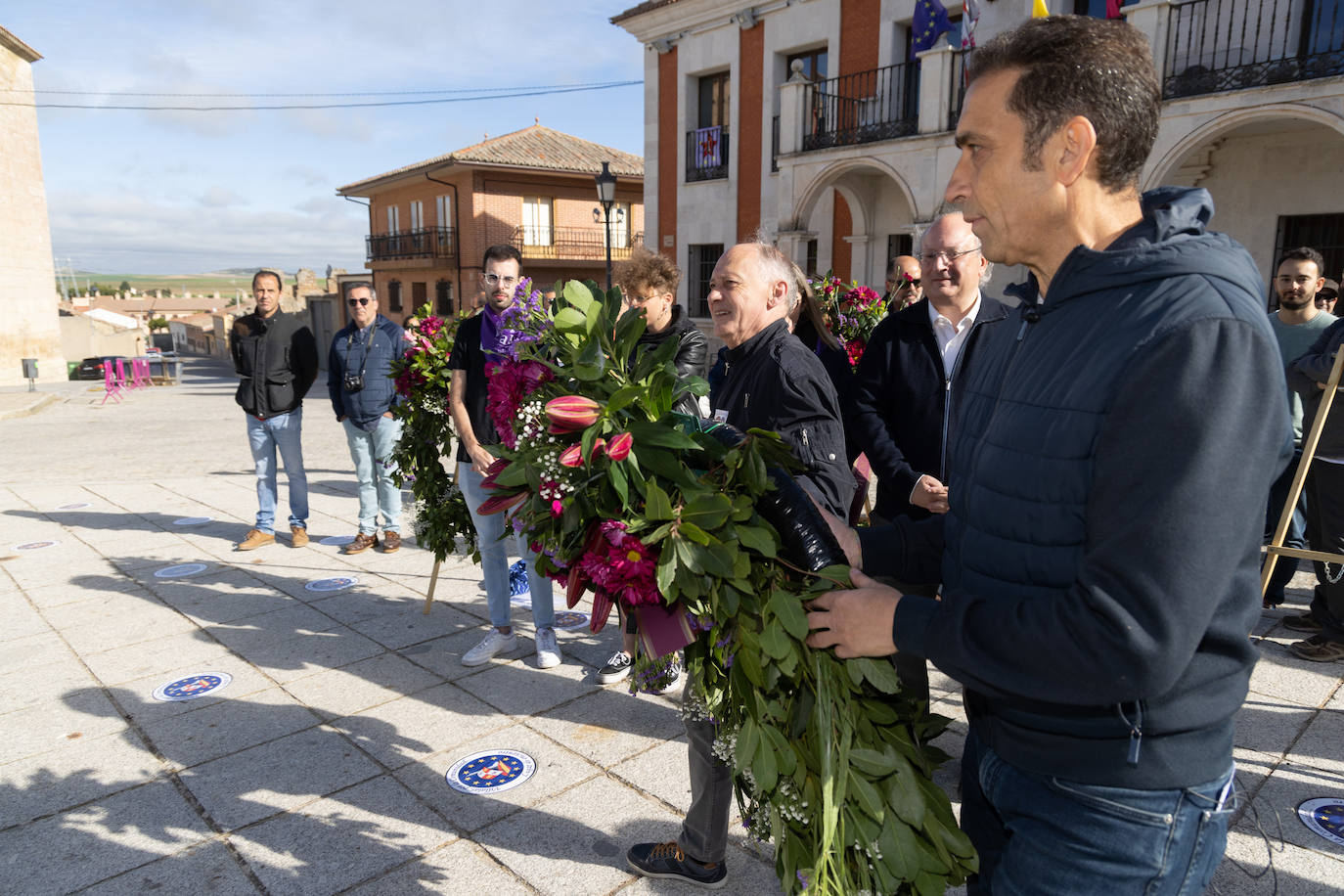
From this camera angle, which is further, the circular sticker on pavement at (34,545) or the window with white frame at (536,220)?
the window with white frame at (536,220)

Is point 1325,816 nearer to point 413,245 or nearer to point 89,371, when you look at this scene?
point 413,245

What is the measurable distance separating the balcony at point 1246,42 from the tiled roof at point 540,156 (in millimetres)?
21485

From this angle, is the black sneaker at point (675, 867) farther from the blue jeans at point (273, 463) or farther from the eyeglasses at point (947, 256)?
the blue jeans at point (273, 463)

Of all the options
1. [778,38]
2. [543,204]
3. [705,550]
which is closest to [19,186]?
[543,204]

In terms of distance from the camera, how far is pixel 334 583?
601cm

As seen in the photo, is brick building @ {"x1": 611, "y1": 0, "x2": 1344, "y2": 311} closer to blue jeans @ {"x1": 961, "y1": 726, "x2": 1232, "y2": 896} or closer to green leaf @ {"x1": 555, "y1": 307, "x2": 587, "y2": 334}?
green leaf @ {"x1": 555, "y1": 307, "x2": 587, "y2": 334}

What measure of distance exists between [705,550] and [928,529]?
49 cm

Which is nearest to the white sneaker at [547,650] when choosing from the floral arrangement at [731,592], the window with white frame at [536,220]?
the floral arrangement at [731,592]

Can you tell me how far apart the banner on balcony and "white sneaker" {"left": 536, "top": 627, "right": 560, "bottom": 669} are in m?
16.6

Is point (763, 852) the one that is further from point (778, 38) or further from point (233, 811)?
point (778, 38)

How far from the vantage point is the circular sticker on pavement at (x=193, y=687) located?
4.18 metres

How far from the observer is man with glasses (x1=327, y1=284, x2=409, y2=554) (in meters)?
6.74

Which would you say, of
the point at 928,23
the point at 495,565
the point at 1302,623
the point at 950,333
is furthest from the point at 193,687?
the point at 928,23

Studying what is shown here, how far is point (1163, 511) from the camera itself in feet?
3.47
